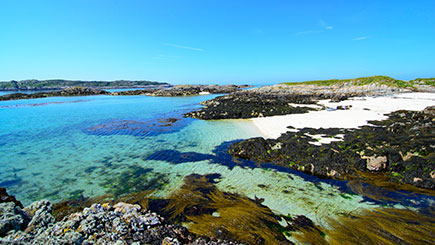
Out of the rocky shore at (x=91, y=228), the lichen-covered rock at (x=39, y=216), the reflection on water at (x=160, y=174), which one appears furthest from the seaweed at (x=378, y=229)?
the lichen-covered rock at (x=39, y=216)

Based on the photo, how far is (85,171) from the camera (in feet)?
29.2

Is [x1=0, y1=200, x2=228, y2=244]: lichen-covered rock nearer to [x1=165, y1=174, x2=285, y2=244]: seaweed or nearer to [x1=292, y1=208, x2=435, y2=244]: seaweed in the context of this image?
[x1=165, y1=174, x2=285, y2=244]: seaweed

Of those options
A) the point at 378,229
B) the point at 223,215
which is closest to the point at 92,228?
the point at 223,215

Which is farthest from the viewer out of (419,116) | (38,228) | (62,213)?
(419,116)

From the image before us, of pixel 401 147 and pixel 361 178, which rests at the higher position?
pixel 401 147

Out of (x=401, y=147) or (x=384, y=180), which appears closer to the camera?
(x=384, y=180)

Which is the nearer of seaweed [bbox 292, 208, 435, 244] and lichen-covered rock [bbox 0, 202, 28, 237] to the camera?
lichen-covered rock [bbox 0, 202, 28, 237]

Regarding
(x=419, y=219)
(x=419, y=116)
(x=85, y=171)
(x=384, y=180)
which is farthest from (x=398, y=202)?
(x=419, y=116)

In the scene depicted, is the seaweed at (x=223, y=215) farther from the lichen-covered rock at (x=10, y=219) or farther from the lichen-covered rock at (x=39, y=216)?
the lichen-covered rock at (x=10, y=219)

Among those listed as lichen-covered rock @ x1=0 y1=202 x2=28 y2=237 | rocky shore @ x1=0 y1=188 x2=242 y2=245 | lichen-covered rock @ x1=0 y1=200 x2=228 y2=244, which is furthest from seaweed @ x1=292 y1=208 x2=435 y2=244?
lichen-covered rock @ x1=0 y1=202 x2=28 y2=237

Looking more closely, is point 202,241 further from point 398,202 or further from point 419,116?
point 419,116

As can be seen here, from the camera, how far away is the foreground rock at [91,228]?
349 cm

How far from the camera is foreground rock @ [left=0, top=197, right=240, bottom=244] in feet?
11.5

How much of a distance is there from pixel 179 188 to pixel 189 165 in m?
2.20
